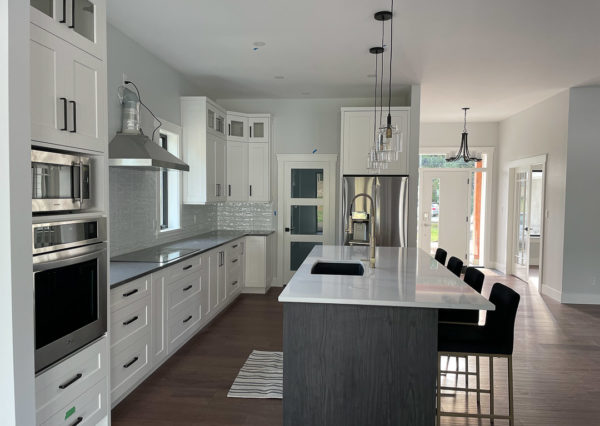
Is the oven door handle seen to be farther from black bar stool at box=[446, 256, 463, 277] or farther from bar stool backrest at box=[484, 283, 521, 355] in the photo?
black bar stool at box=[446, 256, 463, 277]

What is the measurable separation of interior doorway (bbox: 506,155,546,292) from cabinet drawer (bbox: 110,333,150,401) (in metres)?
6.47

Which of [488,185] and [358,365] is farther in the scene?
[488,185]

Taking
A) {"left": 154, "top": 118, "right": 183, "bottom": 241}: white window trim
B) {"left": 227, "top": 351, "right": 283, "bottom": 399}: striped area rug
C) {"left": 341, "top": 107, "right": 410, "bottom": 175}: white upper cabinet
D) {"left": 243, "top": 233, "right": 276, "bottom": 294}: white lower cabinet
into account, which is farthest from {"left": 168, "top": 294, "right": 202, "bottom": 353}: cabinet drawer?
{"left": 341, "top": 107, "right": 410, "bottom": 175}: white upper cabinet

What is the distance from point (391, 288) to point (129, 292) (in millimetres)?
1764

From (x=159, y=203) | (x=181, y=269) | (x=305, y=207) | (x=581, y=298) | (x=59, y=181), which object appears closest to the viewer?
(x=59, y=181)

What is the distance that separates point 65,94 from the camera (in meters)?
2.12

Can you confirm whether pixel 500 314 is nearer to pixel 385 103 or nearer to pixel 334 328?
pixel 334 328

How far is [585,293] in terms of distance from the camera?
5.98 metres

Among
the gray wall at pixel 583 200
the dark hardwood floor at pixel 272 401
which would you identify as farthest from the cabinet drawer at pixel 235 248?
the gray wall at pixel 583 200

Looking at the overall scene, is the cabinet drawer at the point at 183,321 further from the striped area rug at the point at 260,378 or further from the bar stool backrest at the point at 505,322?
the bar stool backrest at the point at 505,322

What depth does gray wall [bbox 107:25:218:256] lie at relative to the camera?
3766 millimetres

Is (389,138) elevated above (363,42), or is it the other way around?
(363,42)

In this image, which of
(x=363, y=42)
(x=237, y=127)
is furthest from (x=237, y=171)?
(x=363, y=42)

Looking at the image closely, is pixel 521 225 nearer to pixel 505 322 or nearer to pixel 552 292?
pixel 552 292
